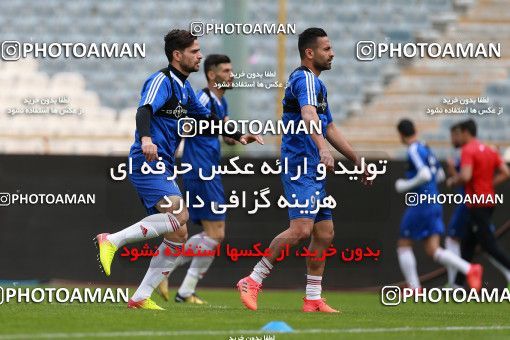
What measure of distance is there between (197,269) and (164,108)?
3.17 m

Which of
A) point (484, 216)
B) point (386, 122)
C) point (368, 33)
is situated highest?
point (368, 33)

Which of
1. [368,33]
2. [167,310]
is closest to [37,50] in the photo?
[368,33]

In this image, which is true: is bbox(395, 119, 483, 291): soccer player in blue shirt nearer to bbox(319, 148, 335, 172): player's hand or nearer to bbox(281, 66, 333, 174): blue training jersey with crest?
bbox(281, 66, 333, 174): blue training jersey with crest

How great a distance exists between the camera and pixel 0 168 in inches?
571

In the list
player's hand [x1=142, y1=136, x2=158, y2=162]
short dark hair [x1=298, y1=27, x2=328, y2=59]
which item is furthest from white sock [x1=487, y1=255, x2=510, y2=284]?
player's hand [x1=142, y1=136, x2=158, y2=162]

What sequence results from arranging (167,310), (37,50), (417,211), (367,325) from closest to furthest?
(367,325) < (167,310) < (417,211) < (37,50)

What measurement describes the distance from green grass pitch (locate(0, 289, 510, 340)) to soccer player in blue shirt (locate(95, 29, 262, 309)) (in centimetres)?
39

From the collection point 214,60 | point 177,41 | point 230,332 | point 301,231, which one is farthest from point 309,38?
point 214,60

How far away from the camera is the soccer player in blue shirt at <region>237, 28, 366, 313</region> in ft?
30.7

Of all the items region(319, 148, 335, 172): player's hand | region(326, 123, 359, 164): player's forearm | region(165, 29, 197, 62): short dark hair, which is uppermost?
region(165, 29, 197, 62): short dark hair

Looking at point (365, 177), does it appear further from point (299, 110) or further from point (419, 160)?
point (419, 160)

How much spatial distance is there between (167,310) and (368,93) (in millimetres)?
8090

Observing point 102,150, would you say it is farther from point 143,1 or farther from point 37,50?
point 143,1

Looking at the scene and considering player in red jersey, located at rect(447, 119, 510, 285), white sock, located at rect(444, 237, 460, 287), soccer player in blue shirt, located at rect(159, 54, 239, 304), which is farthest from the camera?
white sock, located at rect(444, 237, 460, 287)
